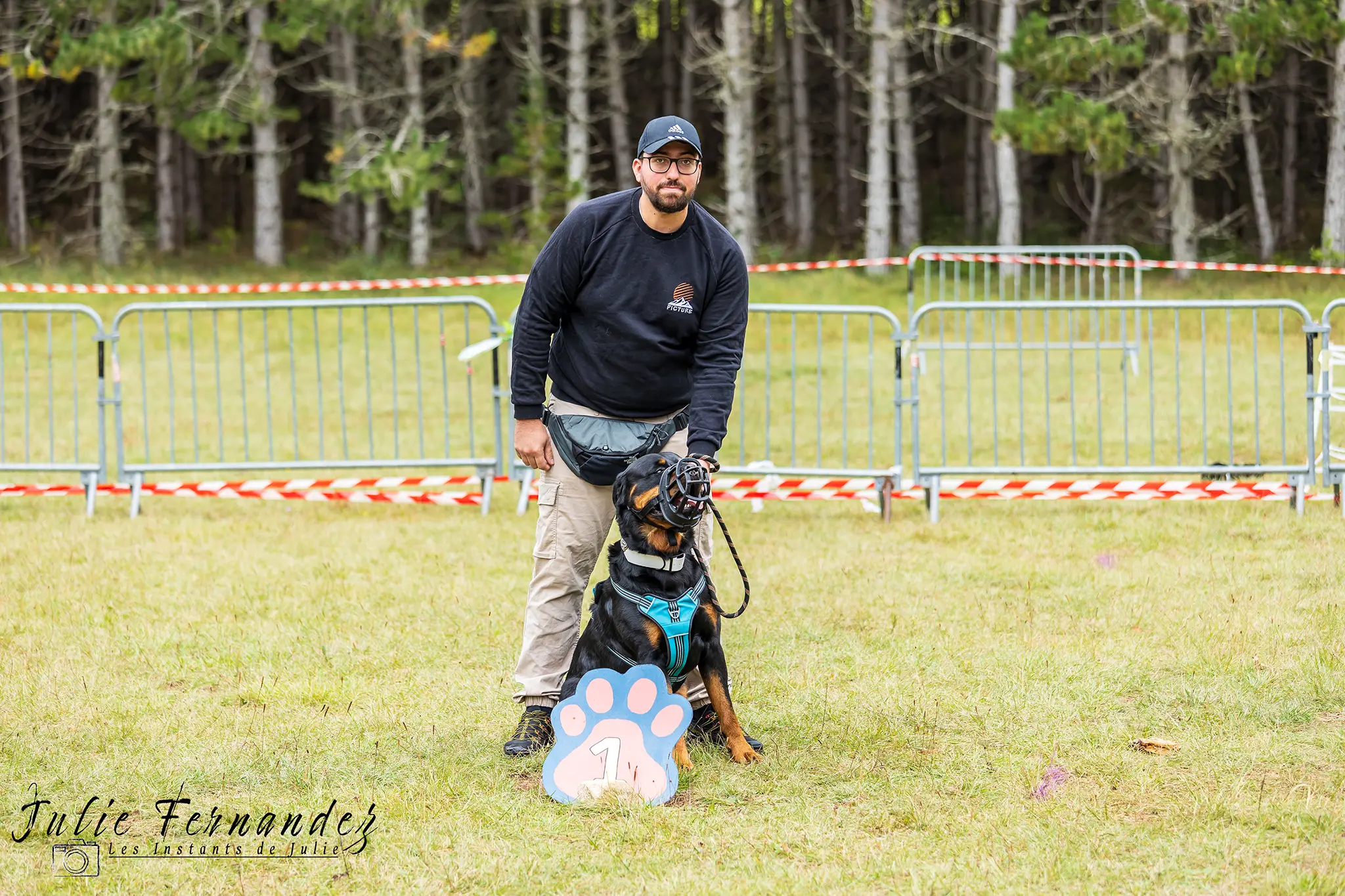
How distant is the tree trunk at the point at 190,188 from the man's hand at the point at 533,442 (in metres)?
29.4

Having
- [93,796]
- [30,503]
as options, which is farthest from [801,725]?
[30,503]

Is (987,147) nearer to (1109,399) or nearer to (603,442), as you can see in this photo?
(1109,399)

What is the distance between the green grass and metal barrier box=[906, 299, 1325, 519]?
83 cm

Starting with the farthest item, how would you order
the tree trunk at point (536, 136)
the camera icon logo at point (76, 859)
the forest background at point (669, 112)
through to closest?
the tree trunk at point (536, 136) < the forest background at point (669, 112) < the camera icon logo at point (76, 859)

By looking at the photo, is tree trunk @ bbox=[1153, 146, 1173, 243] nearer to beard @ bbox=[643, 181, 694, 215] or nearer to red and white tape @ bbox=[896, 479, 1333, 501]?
red and white tape @ bbox=[896, 479, 1333, 501]

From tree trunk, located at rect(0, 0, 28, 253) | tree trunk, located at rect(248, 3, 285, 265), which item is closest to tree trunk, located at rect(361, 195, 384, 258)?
tree trunk, located at rect(248, 3, 285, 265)

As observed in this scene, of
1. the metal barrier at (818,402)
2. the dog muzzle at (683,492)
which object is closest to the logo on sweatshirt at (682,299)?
the dog muzzle at (683,492)

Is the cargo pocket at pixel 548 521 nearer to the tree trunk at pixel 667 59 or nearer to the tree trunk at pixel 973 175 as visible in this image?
the tree trunk at pixel 973 175

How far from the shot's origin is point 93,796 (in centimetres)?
424

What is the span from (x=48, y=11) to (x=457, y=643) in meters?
21.8

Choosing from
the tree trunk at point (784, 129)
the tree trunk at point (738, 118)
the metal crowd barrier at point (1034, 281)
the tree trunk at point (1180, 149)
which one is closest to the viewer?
the metal crowd barrier at point (1034, 281)

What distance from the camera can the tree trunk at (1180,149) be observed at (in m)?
20.3

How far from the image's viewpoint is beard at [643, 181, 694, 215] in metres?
4.26

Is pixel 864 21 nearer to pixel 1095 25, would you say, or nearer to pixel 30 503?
pixel 1095 25
